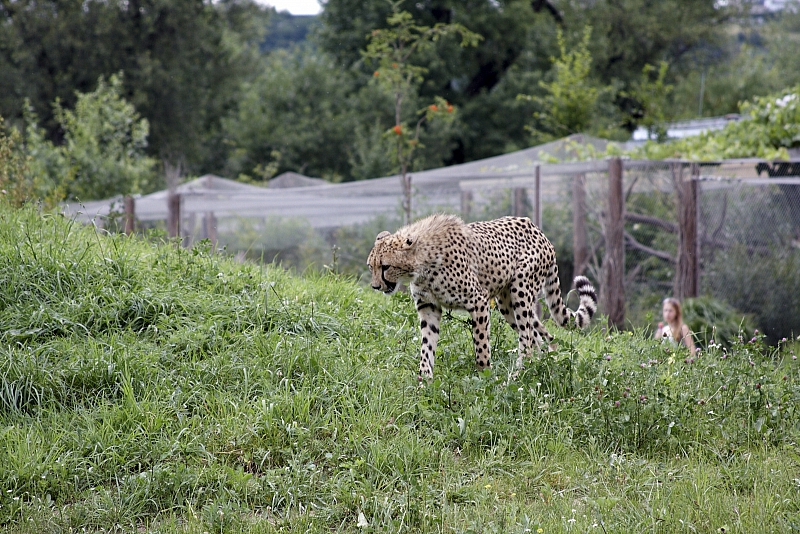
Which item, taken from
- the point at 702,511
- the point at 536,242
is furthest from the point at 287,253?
the point at 702,511

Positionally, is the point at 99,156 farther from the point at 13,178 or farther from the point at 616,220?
the point at 616,220

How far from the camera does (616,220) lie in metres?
8.99

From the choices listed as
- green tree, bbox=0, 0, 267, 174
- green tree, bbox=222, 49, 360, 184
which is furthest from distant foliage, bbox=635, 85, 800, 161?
green tree, bbox=0, 0, 267, 174

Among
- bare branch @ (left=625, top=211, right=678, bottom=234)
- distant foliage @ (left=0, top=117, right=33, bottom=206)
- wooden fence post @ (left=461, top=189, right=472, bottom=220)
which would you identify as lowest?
bare branch @ (left=625, top=211, right=678, bottom=234)

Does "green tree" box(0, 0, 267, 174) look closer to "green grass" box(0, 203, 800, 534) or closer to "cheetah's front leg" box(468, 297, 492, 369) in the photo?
"green grass" box(0, 203, 800, 534)

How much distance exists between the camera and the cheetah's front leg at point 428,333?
4.83m

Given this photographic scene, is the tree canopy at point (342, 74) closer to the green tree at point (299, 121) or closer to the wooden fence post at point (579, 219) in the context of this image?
the green tree at point (299, 121)

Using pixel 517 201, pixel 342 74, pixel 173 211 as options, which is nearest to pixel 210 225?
pixel 173 211

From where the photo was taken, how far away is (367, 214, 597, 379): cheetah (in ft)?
15.5

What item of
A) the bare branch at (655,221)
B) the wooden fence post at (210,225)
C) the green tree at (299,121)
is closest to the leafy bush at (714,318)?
the bare branch at (655,221)

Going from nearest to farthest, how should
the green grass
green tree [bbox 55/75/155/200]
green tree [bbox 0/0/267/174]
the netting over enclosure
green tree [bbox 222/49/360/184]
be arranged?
the green grass → the netting over enclosure → green tree [bbox 55/75/155/200] → green tree [bbox 0/0/267/174] → green tree [bbox 222/49/360/184]

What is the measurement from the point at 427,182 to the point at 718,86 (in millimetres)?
18698


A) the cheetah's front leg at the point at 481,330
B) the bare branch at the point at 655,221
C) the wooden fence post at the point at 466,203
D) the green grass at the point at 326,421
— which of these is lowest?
the green grass at the point at 326,421

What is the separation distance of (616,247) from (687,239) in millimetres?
795
